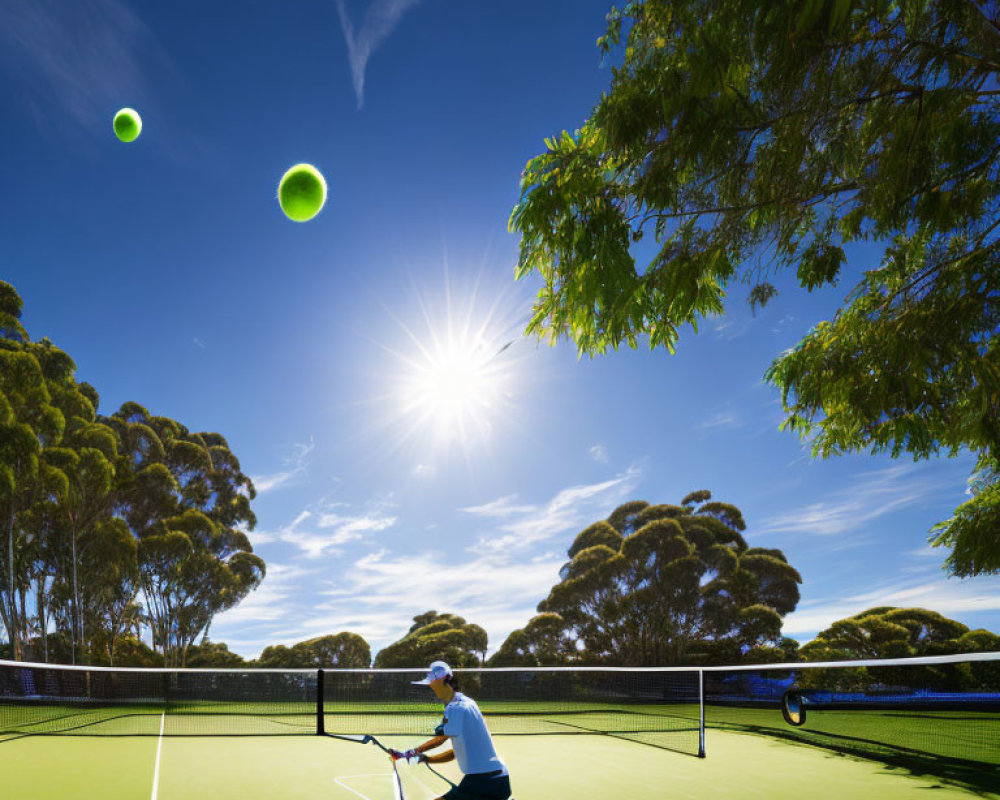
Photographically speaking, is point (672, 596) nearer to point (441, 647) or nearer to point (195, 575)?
point (441, 647)

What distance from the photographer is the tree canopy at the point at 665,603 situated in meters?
32.0

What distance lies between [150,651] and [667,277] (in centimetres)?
3955

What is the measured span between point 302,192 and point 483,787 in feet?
26.7

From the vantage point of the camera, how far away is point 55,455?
28750 millimetres

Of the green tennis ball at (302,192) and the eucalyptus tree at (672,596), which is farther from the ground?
the green tennis ball at (302,192)

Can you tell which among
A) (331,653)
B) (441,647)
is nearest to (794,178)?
(441,647)

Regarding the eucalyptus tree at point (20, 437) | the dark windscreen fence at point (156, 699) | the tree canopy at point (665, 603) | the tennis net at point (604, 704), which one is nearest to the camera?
the tennis net at point (604, 704)

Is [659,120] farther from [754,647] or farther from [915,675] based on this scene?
[754,647]

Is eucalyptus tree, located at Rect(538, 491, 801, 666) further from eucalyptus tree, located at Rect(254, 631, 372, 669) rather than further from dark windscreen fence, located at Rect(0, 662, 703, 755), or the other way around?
eucalyptus tree, located at Rect(254, 631, 372, 669)

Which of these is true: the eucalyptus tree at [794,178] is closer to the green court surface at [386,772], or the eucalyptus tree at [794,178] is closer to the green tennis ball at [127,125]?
the green court surface at [386,772]

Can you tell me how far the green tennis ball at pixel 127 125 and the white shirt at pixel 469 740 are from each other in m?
12.3

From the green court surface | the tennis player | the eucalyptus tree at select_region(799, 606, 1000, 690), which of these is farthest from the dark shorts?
the eucalyptus tree at select_region(799, 606, 1000, 690)

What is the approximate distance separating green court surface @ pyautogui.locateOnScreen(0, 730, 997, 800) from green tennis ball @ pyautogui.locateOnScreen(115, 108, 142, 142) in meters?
10.8

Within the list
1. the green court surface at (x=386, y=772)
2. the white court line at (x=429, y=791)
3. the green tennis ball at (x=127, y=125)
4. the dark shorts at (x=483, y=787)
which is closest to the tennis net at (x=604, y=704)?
the green court surface at (x=386, y=772)
